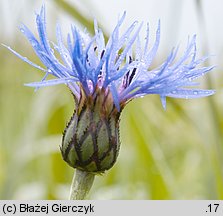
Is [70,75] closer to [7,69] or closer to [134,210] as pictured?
[134,210]

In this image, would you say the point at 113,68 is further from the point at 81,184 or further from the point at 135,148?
the point at 135,148

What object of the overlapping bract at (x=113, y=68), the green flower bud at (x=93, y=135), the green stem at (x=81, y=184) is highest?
the overlapping bract at (x=113, y=68)

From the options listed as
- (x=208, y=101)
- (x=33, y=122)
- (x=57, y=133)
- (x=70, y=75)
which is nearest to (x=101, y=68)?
(x=70, y=75)

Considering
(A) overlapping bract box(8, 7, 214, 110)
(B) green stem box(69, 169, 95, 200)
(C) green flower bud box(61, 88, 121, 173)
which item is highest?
(A) overlapping bract box(8, 7, 214, 110)

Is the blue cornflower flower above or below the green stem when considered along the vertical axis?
above

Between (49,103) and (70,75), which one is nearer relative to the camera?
(70,75)
